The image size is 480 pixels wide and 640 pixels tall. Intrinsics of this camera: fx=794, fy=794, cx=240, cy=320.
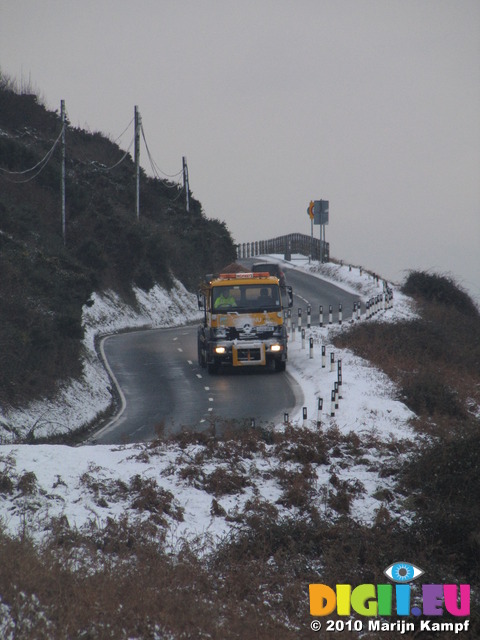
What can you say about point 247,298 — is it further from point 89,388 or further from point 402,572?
point 402,572

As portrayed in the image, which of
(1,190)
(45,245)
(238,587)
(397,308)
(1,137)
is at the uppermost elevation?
(1,137)

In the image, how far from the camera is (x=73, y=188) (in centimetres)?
4578

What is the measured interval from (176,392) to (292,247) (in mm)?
54030

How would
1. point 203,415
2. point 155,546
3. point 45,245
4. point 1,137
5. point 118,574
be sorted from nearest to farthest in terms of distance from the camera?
point 118,574 < point 155,546 < point 203,415 < point 45,245 < point 1,137

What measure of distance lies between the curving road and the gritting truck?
0.90m

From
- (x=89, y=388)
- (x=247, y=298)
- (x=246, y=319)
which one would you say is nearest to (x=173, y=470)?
(x=89, y=388)

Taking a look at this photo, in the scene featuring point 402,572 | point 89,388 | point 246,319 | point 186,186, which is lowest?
point 402,572

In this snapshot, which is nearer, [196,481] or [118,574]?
[118,574]

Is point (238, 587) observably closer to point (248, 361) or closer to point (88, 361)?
point (248, 361)

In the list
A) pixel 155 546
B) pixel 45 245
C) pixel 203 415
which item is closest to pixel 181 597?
pixel 155 546

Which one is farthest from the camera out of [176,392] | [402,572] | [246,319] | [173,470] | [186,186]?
[186,186]

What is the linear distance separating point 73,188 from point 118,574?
128 feet

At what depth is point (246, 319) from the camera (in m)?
24.0

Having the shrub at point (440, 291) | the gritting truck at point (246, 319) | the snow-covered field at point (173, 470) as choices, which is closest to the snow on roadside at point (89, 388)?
the snow-covered field at point (173, 470)
